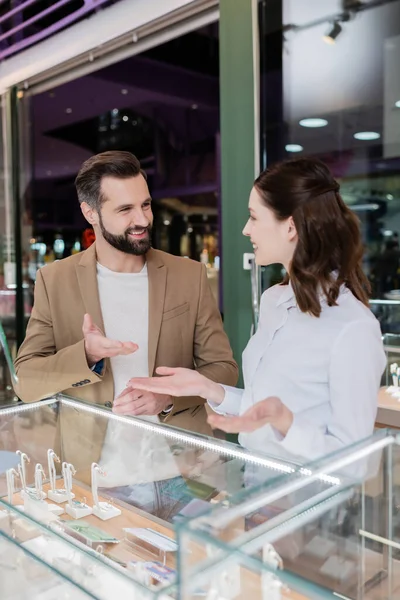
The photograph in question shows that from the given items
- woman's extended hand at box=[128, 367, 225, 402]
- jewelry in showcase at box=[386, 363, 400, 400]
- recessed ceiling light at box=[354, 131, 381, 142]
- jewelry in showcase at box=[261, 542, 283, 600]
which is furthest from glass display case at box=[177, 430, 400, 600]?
recessed ceiling light at box=[354, 131, 381, 142]

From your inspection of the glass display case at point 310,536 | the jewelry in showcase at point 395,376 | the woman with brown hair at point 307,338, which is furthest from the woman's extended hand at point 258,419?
the jewelry in showcase at point 395,376

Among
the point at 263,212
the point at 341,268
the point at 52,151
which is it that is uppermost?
the point at 52,151

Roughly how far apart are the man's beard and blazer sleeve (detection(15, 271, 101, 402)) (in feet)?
0.95

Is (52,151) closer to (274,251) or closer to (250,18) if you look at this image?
(250,18)

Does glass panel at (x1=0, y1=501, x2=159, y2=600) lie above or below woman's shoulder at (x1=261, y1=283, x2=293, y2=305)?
below

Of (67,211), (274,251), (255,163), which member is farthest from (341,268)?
(67,211)

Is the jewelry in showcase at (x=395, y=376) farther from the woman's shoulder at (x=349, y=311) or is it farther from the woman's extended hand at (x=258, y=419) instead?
the woman's extended hand at (x=258, y=419)

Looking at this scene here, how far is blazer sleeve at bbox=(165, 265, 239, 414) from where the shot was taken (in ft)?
7.07

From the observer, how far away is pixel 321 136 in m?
3.88

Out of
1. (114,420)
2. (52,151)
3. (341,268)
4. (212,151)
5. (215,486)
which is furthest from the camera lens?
(212,151)

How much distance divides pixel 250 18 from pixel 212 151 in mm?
4499

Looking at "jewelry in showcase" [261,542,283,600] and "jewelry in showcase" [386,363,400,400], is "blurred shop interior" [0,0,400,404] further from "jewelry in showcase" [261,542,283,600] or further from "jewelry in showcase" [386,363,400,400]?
"jewelry in showcase" [261,542,283,600]

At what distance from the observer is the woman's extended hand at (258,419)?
3.66ft

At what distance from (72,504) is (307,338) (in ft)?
2.29
